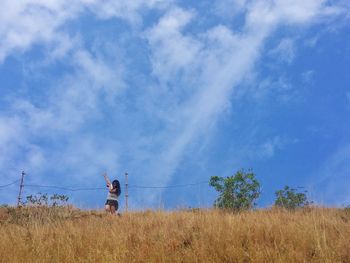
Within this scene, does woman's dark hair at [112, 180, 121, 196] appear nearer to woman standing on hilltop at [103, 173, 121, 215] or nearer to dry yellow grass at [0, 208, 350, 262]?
woman standing on hilltop at [103, 173, 121, 215]

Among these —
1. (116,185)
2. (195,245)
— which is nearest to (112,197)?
(116,185)

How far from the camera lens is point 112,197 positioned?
645 inches

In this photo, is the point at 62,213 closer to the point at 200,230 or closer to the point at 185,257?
the point at 200,230

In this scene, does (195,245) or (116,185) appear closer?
(195,245)

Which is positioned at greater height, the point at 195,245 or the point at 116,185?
the point at 116,185

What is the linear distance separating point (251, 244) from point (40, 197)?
1225cm

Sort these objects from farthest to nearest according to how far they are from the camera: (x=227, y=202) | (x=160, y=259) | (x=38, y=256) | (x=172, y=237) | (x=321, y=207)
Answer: (x=227, y=202) → (x=321, y=207) → (x=172, y=237) → (x=38, y=256) → (x=160, y=259)

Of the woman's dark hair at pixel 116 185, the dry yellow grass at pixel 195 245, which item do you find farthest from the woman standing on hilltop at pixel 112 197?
the dry yellow grass at pixel 195 245

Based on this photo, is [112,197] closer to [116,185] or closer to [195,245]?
[116,185]

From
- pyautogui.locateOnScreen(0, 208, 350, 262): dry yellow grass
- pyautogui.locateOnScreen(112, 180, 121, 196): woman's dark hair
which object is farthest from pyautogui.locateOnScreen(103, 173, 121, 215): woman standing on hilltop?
pyautogui.locateOnScreen(0, 208, 350, 262): dry yellow grass

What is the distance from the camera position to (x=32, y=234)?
29.8 feet

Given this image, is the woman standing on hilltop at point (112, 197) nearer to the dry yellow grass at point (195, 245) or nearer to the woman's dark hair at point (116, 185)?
the woman's dark hair at point (116, 185)

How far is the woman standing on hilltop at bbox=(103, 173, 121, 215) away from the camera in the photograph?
1628 cm

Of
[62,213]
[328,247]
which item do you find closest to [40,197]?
[62,213]
